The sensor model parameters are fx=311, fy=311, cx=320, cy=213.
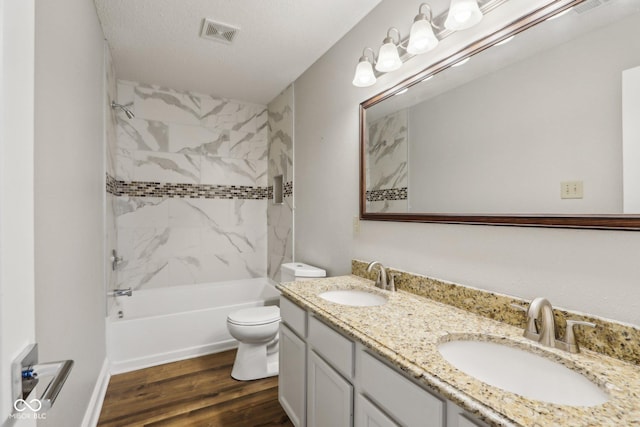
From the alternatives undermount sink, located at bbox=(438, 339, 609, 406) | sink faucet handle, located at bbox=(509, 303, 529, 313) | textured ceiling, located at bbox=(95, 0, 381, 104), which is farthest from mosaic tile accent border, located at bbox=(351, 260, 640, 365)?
textured ceiling, located at bbox=(95, 0, 381, 104)

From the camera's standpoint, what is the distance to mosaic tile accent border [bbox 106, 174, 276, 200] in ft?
9.68

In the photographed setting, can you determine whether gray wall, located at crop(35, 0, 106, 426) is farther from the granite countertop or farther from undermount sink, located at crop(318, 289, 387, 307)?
undermount sink, located at crop(318, 289, 387, 307)

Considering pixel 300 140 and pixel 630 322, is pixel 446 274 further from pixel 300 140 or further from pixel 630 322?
pixel 300 140

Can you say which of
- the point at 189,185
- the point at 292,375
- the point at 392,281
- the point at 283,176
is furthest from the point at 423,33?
the point at 189,185

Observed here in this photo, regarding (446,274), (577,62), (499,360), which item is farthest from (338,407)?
(577,62)

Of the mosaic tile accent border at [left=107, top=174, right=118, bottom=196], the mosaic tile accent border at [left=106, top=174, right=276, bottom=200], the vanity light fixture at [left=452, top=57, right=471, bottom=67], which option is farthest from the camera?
the mosaic tile accent border at [left=106, top=174, right=276, bottom=200]

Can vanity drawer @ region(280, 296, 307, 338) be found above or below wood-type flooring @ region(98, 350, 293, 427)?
above

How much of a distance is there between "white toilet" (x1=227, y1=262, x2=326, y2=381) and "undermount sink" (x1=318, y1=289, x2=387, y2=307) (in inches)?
23.8

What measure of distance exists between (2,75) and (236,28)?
200 cm

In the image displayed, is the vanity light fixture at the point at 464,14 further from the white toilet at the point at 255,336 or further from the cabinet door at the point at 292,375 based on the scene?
the white toilet at the point at 255,336

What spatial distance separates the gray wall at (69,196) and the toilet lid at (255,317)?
0.87 metres

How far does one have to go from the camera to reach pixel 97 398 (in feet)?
6.42

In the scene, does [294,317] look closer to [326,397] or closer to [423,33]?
[326,397]

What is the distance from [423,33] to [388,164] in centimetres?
66
